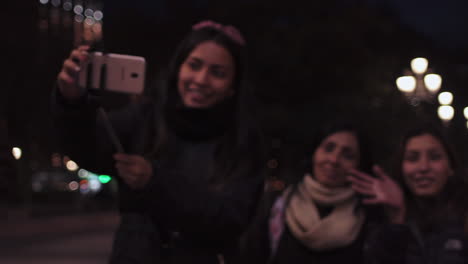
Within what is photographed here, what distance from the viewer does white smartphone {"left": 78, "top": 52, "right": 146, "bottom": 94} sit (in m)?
2.25

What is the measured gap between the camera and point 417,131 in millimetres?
4297

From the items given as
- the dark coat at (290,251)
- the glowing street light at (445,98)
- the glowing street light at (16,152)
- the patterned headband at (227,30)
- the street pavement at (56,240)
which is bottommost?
the street pavement at (56,240)

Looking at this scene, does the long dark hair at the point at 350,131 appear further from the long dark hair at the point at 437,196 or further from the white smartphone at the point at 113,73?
the white smartphone at the point at 113,73

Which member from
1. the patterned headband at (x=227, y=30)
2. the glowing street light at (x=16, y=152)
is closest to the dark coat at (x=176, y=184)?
the glowing street light at (x=16, y=152)

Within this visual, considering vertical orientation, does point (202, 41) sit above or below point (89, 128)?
above

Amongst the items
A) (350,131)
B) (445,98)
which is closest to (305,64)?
(445,98)

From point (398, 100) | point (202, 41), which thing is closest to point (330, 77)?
A: point (398, 100)

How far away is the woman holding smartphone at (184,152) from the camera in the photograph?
2.27 meters

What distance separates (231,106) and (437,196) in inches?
64.1

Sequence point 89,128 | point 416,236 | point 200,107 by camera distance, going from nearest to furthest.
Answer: point 89,128 < point 200,107 < point 416,236

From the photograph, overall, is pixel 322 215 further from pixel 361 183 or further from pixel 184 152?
pixel 184 152

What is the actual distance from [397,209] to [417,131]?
0.66 meters

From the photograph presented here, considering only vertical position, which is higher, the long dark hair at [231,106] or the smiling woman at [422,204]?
the long dark hair at [231,106]

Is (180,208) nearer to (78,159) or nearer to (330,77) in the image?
(78,159)
